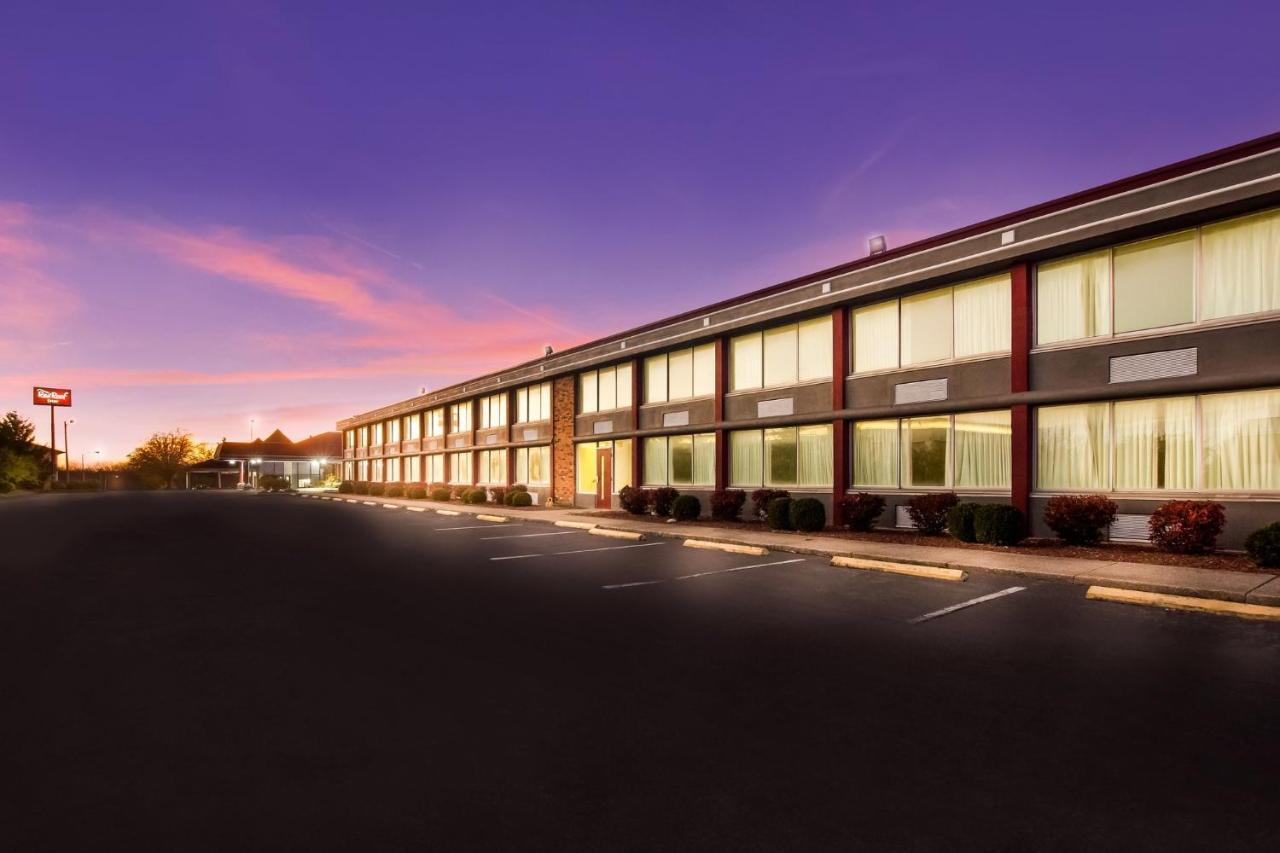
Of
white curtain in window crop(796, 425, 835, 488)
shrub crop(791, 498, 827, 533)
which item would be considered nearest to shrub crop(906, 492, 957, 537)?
shrub crop(791, 498, 827, 533)

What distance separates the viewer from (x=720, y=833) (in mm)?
3428

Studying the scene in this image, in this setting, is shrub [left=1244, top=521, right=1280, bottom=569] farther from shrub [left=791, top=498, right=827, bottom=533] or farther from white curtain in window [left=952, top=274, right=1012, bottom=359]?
shrub [left=791, top=498, right=827, bottom=533]

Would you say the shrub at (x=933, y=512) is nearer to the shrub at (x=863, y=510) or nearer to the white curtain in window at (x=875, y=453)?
the shrub at (x=863, y=510)

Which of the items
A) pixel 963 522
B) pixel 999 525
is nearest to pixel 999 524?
pixel 999 525

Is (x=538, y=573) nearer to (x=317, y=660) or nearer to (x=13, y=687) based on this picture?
(x=317, y=660)

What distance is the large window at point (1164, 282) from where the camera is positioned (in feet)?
43.8

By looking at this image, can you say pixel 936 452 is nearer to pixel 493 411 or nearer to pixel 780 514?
pixel 780 514

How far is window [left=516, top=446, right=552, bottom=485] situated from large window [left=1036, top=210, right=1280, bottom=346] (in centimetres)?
2466

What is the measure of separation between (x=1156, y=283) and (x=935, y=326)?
4929mm

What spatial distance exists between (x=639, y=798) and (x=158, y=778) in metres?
2.83

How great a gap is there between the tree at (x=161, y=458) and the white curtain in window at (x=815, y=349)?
124187 millimetres

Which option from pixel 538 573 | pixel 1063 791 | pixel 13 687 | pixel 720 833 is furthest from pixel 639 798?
pixel 538 573

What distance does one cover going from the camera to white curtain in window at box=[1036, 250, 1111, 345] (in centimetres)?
1538

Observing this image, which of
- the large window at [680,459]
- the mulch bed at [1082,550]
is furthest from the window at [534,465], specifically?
the mulch bed at [1082,550]
